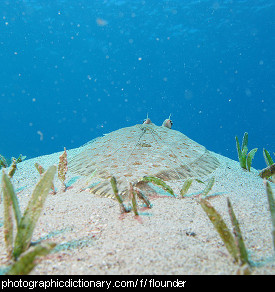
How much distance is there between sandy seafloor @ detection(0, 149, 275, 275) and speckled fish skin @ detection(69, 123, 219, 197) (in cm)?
32

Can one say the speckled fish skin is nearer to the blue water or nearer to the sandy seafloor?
the sandy seafloor

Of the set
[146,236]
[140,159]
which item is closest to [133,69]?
[140,159]

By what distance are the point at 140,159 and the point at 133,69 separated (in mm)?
76125

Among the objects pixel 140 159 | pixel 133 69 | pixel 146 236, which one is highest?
pixel 133 69

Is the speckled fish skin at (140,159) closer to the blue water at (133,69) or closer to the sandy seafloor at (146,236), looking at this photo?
the sandy seafloor at (146,236)

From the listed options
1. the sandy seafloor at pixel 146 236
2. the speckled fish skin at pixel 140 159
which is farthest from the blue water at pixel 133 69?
the sandy seafloor at pixel 146 236

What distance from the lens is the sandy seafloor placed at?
1.23 m

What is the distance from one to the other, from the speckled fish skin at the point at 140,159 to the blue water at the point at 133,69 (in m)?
38.3

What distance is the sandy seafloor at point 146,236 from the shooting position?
1.23 m

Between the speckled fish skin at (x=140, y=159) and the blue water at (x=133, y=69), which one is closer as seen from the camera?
the speckled fish skin at (x=140, y=159)

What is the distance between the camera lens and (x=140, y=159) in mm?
2949

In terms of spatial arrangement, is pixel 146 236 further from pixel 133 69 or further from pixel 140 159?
pixel 133 69

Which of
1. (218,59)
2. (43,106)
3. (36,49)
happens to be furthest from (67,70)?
(218,59)

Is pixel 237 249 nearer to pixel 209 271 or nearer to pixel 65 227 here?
pixel 209 271
